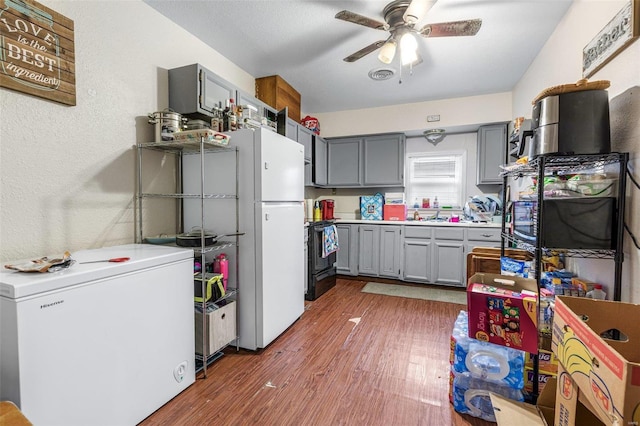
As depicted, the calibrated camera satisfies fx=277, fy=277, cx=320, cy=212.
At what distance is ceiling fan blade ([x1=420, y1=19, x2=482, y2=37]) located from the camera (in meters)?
A: 1.82

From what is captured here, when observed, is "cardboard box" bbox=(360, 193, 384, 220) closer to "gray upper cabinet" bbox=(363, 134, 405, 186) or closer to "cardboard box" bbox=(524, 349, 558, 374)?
"gray upper cabinet" bbox=(363, 134, 405, 186)

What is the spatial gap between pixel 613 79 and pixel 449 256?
8.21 feet

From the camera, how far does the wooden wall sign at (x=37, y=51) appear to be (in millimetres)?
1365

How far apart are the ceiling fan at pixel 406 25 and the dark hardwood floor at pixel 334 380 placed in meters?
2.29

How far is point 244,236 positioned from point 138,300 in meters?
0.84

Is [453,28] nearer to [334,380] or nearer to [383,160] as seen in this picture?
[383,160]

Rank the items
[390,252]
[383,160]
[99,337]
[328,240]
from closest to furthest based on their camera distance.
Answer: [99,337]
[328,240]
[390,252]
[383,160]

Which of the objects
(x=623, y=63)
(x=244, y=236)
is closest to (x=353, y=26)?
(x=623, y=63)

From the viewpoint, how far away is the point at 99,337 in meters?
1.24

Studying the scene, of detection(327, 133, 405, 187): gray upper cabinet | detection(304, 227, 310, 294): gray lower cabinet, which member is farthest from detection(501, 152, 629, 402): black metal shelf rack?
detection(327, 133, 405, 187): gray upper cabinet

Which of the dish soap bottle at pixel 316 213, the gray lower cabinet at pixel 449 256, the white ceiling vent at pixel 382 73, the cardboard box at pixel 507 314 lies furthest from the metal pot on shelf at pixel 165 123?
the gray lower cabinet at pixel 449 256

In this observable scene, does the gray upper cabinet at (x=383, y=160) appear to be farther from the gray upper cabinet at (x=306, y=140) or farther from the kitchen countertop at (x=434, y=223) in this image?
the gray upper cabinet at (x=306, y=140)

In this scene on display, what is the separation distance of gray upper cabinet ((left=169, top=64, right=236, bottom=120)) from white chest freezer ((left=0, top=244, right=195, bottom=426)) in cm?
116

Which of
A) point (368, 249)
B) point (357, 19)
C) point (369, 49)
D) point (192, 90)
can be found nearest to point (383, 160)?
point (368, 249)
